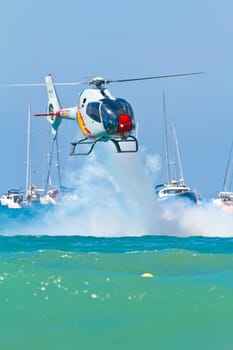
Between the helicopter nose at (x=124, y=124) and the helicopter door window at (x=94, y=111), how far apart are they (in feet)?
3.64

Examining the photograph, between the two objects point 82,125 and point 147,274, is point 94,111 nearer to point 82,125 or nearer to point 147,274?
point 82,125

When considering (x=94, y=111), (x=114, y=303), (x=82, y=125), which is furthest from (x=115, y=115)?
(x=114, y=303)

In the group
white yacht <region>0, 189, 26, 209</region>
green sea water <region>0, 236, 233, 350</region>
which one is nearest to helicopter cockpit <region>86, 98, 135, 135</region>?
green sea water <region>0, 236, 233, 350</region>

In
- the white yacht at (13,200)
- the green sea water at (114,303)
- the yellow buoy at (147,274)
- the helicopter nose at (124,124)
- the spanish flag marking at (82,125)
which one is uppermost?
the white yacht at (13,200)

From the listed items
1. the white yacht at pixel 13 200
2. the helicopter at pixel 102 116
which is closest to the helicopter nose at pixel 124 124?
the helicopter at pixel 102 116

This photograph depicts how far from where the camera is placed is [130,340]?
40.0ft

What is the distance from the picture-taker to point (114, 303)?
14.6 metres

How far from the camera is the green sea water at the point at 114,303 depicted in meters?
12.3

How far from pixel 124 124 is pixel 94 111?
5.82 feet

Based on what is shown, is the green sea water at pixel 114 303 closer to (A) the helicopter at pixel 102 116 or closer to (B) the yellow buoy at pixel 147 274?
(B) the yellow buoy at pixel 147 274

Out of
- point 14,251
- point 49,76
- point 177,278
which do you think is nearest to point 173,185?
point 49,76

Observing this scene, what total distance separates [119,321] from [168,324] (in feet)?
2.98

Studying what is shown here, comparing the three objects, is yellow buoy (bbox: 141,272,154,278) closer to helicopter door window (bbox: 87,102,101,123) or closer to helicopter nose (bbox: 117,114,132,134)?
helicopter nose (bbox: 117,114,132,134)

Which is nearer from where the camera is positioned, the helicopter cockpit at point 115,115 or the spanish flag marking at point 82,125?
the helicopter cockpit at point 115,115
